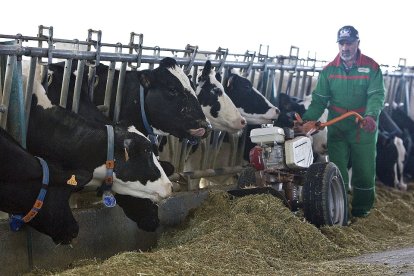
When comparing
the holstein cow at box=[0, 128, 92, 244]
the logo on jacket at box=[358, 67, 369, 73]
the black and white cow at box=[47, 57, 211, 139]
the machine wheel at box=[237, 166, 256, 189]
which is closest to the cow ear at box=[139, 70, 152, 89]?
the black and white cow at box=[47, 57, 211, 139]

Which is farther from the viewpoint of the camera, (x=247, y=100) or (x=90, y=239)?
(x=247, y=100)

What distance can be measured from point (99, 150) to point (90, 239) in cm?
79

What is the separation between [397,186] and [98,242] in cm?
709

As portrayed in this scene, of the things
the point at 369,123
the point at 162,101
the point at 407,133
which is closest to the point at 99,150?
the point at 162,101

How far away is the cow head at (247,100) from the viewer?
34.7 feet

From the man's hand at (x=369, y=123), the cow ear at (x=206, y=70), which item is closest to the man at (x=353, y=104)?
the man's hand at (x=369, y=123)

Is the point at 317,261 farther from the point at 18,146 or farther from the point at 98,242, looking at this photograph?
the point at 18,146

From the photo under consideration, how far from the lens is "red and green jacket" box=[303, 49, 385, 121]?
9.63m

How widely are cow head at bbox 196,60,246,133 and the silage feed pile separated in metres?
1.96

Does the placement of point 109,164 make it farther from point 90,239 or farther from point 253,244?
point 253,244

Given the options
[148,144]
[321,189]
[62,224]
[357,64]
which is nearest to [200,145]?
[357,64]

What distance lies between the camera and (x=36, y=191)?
19.7 ft

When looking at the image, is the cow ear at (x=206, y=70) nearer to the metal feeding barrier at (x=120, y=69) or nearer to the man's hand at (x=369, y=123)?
the metal feeding barrier at (x=120, y=69)

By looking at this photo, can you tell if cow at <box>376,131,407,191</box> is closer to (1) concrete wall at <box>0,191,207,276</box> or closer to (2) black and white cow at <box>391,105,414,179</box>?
(2) black and white cow at <box>391,105,414,179</box>
